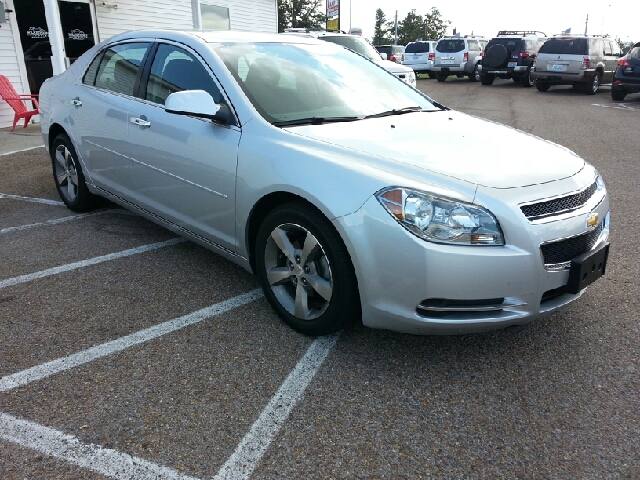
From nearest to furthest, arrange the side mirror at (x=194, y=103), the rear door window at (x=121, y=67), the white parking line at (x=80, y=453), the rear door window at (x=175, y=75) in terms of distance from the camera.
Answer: the white parking line at (x=80, y=453)
the side mirror at (x=194, y=103)
the rear door window at (x=175, y=75)
the rear door window at (x=121, y=67)

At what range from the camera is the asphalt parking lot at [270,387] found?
2252 millimetres

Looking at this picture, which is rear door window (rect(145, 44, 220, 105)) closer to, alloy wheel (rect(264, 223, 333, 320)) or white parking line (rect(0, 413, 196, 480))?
alloy wheel (rect(264, 223, 333, 320))

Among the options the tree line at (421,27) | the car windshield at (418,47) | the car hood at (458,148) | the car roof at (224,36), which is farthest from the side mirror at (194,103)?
the tree line at (421,27)

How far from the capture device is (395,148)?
2.97m

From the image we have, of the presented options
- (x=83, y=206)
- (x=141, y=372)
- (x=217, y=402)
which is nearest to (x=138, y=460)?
(x=217, y=402)

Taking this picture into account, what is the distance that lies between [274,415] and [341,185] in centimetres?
111

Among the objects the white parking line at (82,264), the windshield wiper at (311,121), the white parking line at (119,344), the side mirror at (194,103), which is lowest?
the white parking line at (119,344)

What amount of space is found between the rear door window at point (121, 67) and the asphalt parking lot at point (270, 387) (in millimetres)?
1344

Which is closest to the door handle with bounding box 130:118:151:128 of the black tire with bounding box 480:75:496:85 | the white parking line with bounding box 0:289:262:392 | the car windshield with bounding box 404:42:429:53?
the white parking line with bounding box 0:289:262:392

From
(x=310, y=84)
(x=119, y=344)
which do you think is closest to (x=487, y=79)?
(x=310, y=84)

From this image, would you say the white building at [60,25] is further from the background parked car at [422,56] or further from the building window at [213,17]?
the background parked car at [422,56]

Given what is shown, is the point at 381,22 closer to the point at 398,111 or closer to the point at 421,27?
the point at 421,27

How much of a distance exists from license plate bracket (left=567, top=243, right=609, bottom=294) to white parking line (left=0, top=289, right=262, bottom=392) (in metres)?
1.88

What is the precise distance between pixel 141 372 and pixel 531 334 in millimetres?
2101
